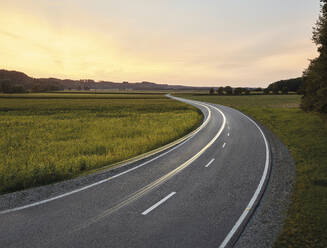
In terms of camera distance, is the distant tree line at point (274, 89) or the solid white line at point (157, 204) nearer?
the solid white line at point (157, 204)

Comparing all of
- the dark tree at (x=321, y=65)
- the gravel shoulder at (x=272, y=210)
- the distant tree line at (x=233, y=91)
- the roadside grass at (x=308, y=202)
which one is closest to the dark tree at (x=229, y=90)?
the distant tree line at (x=233, y=91)

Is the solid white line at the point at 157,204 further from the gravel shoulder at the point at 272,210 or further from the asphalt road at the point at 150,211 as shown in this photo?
the gravel shoulder at the point at 272,210

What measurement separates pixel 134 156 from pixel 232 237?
8432 millimetres

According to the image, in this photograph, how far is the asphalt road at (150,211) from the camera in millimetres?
5461

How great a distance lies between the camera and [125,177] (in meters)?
9.53

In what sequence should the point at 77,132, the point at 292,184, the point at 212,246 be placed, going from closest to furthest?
1. the point at 212,246
2. the point at 292,184
3. the point at 77,132

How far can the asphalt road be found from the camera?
5.46 metres

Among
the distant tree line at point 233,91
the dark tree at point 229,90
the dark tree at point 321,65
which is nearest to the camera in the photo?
the dark tree at point 321,65

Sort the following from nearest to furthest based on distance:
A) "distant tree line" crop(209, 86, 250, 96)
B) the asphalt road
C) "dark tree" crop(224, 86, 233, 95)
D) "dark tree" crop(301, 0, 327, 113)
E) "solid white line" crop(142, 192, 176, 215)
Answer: the asphalt road → "solid white line" crop(142, 192, 176, 215) → "dark tree" crop(301, 0, 327, 113) → "distant tree line" crop(209, 86, 250, 96) → "dark tree" crop(224, 86, 233, 95)

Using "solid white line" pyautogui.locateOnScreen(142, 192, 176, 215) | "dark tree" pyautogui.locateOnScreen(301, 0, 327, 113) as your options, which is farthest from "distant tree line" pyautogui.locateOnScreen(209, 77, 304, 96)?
"solid white line" pyautogui.locateOnScreen(142, 192, 176, 215)

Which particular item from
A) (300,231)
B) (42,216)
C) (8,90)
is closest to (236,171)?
(300,231)

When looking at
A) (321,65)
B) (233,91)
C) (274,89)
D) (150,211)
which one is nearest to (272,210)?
(150,211)

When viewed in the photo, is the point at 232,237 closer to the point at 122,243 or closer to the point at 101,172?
the point at 122,243

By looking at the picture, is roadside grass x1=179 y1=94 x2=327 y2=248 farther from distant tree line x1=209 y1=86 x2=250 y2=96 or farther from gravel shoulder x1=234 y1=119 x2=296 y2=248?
distant tree line x1=209 y1=86 x2=250 y2=96
